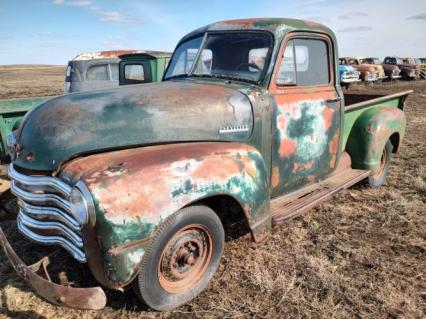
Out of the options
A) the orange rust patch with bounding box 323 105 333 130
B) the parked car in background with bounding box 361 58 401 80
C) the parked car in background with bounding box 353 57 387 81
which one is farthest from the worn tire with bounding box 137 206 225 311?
the parked car in background with bounding box 361 58 401 80

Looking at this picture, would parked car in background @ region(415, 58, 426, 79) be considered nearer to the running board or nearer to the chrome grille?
the running board

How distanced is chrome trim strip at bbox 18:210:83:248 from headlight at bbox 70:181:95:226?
0.21 m

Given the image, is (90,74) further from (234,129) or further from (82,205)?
(82,205)

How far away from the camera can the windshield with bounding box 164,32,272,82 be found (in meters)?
3.32

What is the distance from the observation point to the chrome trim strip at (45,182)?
2252 mm

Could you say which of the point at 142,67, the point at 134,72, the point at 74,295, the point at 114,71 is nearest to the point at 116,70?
the point at 114,71

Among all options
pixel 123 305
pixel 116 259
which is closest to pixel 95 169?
pixel 116 259

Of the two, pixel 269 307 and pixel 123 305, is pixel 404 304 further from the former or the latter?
pixel 123 305

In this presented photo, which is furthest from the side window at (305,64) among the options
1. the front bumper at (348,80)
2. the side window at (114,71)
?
the front bumper at (348,80)

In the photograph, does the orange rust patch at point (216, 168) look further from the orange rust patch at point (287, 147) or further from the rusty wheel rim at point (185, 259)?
the orange rust patch at point (287, 147)

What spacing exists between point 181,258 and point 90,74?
23.8 ft

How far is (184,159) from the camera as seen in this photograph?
8.07ft

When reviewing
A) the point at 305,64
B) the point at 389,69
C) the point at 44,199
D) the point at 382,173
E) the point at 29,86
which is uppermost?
the point at 389,69

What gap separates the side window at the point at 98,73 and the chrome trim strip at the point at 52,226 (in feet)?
22.1
